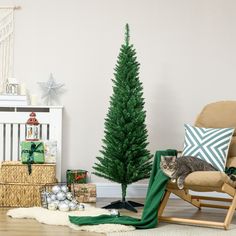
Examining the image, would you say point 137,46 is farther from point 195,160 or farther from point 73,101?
point 195,160

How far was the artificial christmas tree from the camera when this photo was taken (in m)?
5.04

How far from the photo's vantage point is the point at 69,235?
→ 3.82m

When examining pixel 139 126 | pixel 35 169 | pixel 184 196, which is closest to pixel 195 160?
pixel 184 196

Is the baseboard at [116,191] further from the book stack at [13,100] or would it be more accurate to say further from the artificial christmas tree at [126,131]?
the book stack at [13,100]

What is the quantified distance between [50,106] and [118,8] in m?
1.19

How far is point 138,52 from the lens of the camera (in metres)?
5.79

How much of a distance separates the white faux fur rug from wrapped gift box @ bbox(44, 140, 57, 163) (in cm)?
63

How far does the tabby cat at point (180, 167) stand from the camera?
4125 mm

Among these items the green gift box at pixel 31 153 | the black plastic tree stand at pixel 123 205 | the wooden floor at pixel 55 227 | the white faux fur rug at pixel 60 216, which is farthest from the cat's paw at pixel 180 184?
the green gift box at pixel 31 153

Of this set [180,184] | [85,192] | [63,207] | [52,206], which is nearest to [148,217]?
[180,184]

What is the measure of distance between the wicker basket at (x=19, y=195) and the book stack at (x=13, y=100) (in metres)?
0.87

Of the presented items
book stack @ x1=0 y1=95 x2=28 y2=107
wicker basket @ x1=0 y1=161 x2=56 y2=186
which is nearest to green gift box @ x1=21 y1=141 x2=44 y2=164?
wicker basket @ x1=0 y1=161 x2=56 y2=186

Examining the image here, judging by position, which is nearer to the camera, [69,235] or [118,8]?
[69,235]

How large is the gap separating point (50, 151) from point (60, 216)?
1007 millimetres
